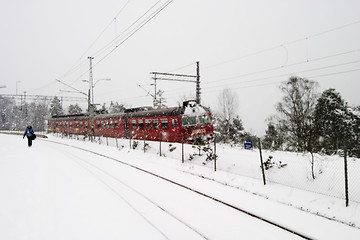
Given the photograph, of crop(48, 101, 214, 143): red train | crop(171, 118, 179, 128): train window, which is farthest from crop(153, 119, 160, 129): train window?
crop(171, 118, 179, 128): train window

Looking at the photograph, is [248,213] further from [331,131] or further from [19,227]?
[331,131]

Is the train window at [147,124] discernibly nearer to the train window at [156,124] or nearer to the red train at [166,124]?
the red train at [166,124]

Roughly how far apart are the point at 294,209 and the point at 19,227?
6598 mm

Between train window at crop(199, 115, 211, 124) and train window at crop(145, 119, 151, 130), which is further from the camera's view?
train window at crop(145, 119, 151, 130)

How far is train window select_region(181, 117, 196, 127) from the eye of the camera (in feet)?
54.2

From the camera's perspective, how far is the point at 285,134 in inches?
1078

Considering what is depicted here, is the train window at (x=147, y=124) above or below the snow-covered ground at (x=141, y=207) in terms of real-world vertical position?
above

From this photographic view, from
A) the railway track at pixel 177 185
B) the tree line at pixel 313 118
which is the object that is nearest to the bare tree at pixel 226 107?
the tree line at pixel 313 118

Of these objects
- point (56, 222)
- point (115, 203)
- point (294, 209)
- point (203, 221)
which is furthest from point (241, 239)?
point (56, 222)

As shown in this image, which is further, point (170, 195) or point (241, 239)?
point (170, 195)

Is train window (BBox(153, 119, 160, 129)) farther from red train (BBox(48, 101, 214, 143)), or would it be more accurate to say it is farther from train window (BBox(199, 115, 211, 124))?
train window (BBox(199, 115, 211, 124))

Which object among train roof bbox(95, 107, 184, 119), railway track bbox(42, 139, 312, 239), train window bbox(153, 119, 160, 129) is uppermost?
train roof bbox(95, 107, 184, 119)

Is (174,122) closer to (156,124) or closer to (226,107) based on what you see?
(156,124)

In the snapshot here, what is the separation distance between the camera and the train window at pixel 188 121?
16516mm
